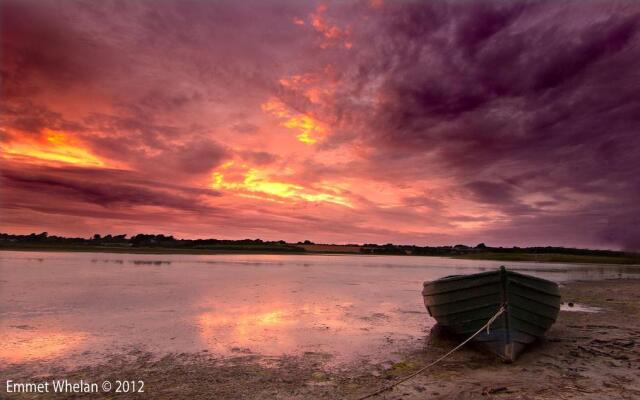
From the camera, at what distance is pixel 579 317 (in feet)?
52.4

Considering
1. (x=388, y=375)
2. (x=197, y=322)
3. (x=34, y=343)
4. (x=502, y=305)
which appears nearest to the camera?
(x=388, y=375)

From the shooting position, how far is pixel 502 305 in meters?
10.2

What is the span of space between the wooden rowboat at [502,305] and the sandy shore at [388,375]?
452 mm

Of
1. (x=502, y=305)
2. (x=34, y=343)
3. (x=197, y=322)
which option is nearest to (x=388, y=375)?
(x=502, y=305)

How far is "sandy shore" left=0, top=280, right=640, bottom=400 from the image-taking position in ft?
24.3

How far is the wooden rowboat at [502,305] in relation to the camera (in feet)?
33.1

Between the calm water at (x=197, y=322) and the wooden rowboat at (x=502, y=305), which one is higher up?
the wooden rowboat at (x=502, y=305)

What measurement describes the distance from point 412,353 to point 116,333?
914 cm

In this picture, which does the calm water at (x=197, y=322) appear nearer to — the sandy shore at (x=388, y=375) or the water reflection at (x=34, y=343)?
the water reflection at (x=34, y=343)

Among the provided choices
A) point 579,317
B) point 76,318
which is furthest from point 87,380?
point 579,317

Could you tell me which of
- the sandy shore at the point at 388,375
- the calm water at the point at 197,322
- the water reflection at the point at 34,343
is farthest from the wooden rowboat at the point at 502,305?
the water reflection at the point at 34,343

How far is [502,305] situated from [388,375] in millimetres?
3707

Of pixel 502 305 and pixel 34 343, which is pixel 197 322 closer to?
pixel 34 343

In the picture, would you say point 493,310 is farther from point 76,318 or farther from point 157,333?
point 76,318
